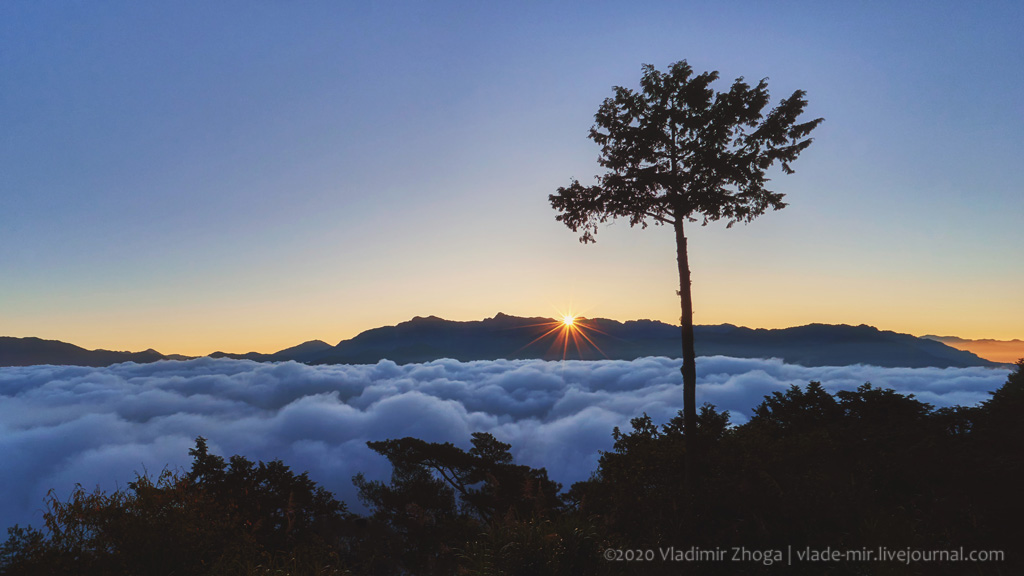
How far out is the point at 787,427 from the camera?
33.2 m

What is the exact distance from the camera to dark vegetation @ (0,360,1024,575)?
10.6 m

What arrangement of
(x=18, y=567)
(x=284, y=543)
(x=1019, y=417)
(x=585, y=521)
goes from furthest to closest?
(x=284, y=543)
(x=1019, y=417)
(x=585, y=521)
(x=18, y=567)

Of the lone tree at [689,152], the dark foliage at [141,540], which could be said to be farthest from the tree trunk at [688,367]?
the dark foliage at [141,540]

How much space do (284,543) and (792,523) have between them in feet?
80.9

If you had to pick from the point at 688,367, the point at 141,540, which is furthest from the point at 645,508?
the point at 141,540

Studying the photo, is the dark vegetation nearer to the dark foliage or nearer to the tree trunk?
the dark foliage

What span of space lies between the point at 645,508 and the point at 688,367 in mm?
4806

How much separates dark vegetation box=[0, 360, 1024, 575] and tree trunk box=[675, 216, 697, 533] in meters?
0.40

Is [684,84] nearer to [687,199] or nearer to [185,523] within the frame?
[687,199]

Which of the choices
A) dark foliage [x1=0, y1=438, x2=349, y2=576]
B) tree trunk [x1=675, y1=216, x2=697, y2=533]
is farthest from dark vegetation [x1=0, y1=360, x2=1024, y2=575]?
tree trunk [x1=675, y1=216, x2=697, y2=533]

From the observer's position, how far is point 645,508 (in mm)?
15016

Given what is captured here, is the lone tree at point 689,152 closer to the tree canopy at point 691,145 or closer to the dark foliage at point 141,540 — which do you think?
the tree canopy at point 691,145

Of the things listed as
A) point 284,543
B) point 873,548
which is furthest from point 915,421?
point 284,543

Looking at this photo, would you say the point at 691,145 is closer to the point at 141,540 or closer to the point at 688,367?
the point at 688,367
